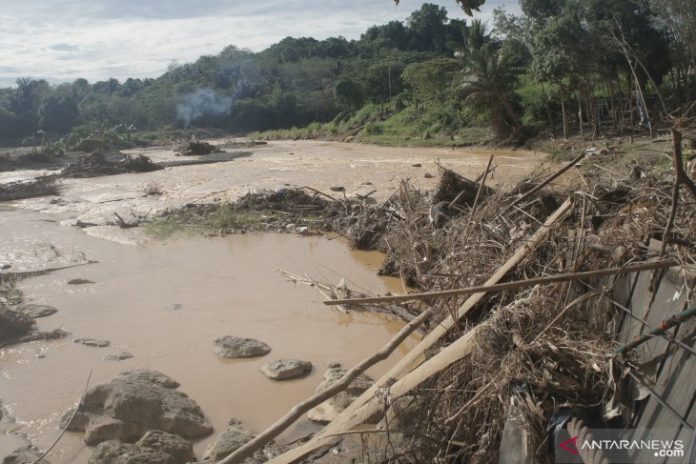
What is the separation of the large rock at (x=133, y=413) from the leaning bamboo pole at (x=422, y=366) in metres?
1.55

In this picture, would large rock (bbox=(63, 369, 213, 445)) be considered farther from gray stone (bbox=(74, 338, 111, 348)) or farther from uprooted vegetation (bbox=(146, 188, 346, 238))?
uprooted vegetation (bbox=(146, 188, 346, 238))

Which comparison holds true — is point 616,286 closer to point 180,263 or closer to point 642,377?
point 642,377

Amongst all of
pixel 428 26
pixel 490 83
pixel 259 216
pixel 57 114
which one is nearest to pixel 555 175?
pixel 259 216

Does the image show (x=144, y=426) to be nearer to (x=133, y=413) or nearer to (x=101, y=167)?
(x=133, y=413)

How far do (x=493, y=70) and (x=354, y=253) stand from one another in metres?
16.8

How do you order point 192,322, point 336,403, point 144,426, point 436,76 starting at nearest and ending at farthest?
point 144,426
point 336,403
point 192,322
point 436,76

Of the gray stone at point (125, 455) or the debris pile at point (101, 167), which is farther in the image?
the debris pile at point (101, 167)

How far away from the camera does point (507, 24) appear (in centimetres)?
2883

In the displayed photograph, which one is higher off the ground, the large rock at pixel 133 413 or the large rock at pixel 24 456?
the large rock at pixel 133 413

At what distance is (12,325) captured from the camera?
22.6 feet

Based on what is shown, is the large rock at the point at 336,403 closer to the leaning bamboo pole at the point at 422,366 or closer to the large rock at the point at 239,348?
the leaning bamboo pole at the point at 422,366

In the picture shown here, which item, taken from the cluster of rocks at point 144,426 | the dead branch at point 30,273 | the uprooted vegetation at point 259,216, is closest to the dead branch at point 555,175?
the cluster of rocks at point 144,426

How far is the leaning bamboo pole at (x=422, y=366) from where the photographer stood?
3332 millimetres

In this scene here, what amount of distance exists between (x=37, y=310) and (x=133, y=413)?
3901 mm
